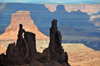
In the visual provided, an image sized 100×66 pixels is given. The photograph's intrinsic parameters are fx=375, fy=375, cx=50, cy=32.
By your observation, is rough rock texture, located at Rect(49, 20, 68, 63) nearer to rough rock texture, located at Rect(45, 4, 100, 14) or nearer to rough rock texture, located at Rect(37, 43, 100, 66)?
rough rock texture, located at Rect(37, 43, 100, 66)

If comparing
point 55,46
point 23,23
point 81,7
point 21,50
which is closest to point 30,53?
→ point 21,50

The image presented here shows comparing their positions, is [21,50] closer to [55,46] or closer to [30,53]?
[30,53]

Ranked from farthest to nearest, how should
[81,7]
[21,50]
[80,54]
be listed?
[81,7], [80,54], [21,50]

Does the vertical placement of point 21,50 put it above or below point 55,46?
below

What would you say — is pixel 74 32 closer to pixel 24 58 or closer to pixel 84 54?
pixel 84 54

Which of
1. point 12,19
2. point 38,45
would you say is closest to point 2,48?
point 38,45

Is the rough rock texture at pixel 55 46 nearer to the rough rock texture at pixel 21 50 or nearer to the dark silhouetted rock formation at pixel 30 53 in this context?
the dark silhouetted rock formation at pixel 30 53


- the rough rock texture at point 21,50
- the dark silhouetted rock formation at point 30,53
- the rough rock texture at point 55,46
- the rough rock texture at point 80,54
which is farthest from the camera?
the rough rock texture at point 80,54

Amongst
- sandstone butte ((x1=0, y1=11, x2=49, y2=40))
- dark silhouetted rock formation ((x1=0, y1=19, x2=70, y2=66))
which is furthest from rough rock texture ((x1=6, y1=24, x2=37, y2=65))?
sandstone butte ((x1=0, y1=11, x2=49, y2=40))

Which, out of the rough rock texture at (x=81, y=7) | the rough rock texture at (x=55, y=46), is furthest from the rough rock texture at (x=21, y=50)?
the rough rock texture at (x=81, y=7)
